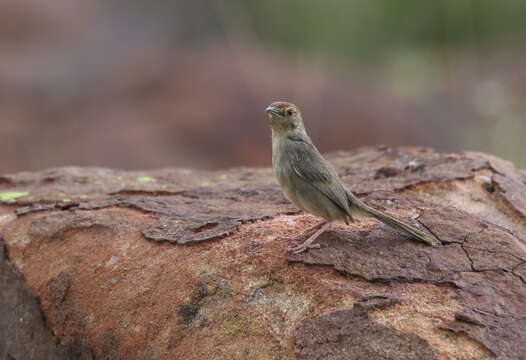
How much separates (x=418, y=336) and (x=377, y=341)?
0.19 m

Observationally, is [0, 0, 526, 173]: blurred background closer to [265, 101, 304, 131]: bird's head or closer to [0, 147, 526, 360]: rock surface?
[0, 147, 526, 360]: rock surface

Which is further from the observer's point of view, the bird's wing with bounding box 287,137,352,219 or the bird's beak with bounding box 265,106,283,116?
the bird's beak with bounding box 265,106,283,116

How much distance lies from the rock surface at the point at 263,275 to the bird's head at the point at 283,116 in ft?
1.99

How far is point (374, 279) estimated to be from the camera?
130 inches

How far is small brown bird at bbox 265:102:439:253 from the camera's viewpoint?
3762 millimetres

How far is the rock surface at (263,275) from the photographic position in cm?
306

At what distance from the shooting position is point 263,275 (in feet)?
11.3

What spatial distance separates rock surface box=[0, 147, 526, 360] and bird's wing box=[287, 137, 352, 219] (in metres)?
0.22

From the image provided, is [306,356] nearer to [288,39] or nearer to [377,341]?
[377,341]

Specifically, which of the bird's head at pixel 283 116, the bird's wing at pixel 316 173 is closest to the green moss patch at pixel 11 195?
the bird's head at pixel 283 116

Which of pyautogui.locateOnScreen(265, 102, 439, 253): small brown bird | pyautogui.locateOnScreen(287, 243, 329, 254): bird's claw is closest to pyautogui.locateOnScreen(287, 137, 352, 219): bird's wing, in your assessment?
pyautogui.locateOnScreen(265, 102, 439, 253): small brown bird

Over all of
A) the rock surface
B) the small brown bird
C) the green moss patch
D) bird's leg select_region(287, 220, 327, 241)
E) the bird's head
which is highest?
the bird's head

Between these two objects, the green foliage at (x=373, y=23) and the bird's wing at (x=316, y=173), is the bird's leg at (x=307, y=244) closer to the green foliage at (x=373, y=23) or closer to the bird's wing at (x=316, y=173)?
the bird's wing at (x=316, y=173)

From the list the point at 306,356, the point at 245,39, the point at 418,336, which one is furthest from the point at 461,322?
the point at 245,39
